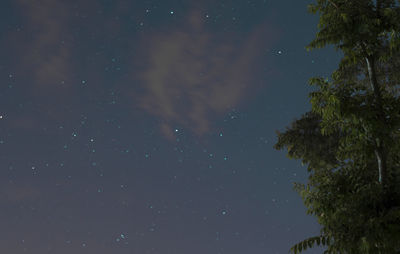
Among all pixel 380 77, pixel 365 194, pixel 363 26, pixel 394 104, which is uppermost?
pixel 380 77

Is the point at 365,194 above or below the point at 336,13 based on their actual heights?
below

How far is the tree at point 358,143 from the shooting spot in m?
6.86

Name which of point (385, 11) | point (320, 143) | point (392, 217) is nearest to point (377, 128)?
point (392, 217)

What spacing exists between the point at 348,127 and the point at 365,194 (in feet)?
4.32

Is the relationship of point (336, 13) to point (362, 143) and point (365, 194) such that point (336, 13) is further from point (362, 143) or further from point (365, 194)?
point (365, 194)

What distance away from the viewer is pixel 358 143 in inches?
298

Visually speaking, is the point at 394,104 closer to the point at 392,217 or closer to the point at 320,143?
the point at 392,217

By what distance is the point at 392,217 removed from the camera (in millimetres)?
6438

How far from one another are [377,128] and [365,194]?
47.4 inches

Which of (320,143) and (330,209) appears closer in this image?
(330,209)

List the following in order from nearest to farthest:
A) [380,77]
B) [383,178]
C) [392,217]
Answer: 1. [392,217]
2. [383,178]
3. [380,77]

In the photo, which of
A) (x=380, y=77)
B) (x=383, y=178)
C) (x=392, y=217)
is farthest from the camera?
(x=380, y=77)

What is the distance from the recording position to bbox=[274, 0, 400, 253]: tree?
22.5 feet

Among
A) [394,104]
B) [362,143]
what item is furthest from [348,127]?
[394,104]
